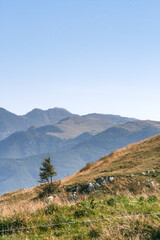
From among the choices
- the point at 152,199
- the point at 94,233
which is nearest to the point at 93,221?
the point at 94,233

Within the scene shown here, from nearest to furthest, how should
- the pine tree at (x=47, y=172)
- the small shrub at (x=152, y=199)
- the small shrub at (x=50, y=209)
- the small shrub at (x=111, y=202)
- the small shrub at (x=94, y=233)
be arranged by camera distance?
the small shrub at (x=94, y=233) < the small shrub at (x=152, y=199) < the small shrub at (x=50, y=209) < the small shrub at (x=111, y=202) < the pine tree at (x=47, y=172)

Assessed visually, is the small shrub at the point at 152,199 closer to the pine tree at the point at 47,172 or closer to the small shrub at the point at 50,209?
the small shrub at the point at 50,209

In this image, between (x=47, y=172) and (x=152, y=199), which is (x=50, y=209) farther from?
(x=47, y=172)

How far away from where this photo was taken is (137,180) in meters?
20.8

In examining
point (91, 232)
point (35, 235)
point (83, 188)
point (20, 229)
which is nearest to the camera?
point (91, 232)

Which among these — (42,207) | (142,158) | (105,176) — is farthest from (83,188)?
(42,207)

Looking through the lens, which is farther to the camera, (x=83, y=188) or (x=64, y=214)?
(x=83, y=188)

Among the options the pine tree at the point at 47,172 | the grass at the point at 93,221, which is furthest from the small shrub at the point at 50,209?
the pine tree at the point at 47,172

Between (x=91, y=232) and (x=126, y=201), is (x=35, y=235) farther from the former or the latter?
(x=126, y=201)

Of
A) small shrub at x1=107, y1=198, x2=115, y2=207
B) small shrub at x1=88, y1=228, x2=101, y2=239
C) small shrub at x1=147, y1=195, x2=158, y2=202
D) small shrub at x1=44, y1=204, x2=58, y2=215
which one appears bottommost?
small shrub at x1=88, y1=228, x2=101, y2=239

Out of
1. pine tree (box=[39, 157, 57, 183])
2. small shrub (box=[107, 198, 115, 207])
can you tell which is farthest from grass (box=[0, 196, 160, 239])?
pine tree (box=[39, 157, 57, 183])

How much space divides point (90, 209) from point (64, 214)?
96 centimetres

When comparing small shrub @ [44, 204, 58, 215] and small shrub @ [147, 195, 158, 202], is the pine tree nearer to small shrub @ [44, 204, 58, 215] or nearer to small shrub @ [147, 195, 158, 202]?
small shrub @ [44, 204, 58, 215]

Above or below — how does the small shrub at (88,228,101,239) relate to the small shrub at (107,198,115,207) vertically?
below
